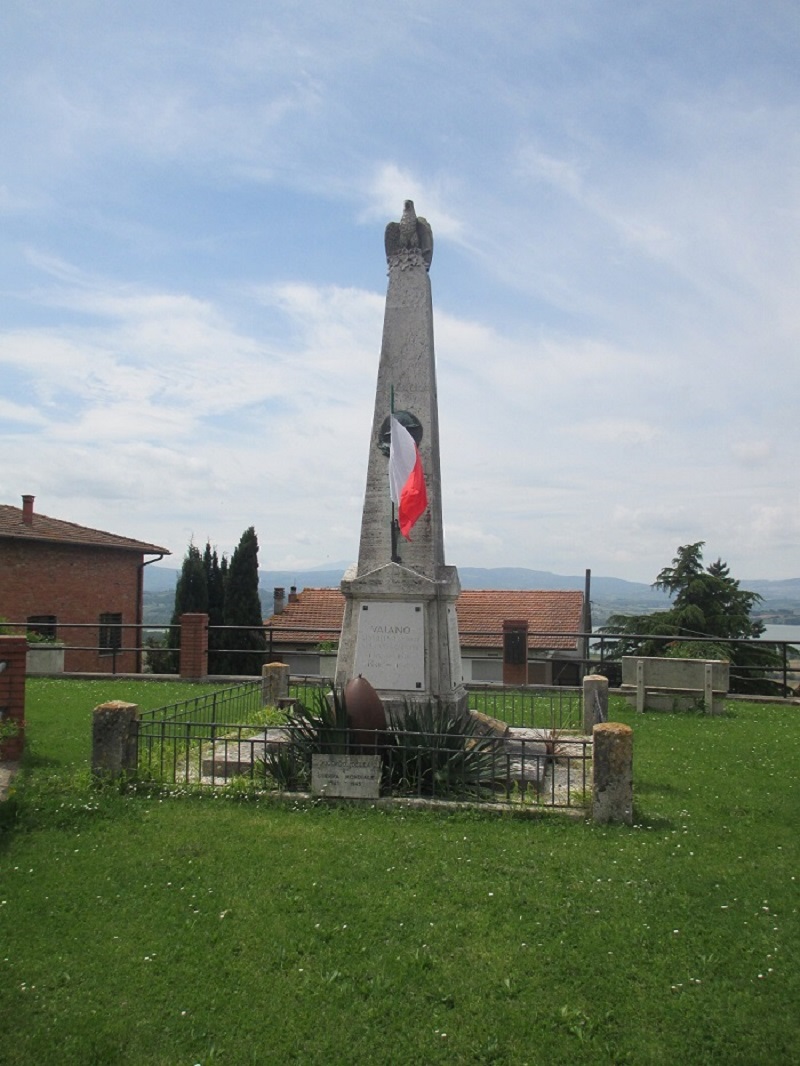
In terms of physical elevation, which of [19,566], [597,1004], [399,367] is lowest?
[597,1004]

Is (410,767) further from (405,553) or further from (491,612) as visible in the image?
(491,612)

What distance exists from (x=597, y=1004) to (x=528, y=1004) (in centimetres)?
30

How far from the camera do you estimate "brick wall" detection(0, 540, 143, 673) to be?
73.9 ft

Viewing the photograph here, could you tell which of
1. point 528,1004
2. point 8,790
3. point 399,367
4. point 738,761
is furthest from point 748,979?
point 399,367

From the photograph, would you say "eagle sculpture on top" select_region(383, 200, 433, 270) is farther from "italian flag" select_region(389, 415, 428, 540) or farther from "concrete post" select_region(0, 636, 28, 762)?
"concrete post" select_region(0, 636, 28, 762)

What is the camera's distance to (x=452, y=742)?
7.34 m

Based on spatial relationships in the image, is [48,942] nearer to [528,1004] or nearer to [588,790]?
[528,1004]

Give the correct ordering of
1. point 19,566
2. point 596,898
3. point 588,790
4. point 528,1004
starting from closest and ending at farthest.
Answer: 1. point 528,1004
2. point 596,898
3. point 588,790
4. point 19,566

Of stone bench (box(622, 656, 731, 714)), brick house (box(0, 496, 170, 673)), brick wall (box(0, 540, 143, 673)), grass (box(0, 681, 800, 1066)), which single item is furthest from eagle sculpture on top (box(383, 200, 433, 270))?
brick wall (box(0, 540, 143, 673))

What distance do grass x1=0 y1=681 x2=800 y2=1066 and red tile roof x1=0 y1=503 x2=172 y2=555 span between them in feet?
58.3

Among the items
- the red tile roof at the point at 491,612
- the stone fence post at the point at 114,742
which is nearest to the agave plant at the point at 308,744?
the stone fence post at the point at 114,742

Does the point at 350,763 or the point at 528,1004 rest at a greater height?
the point at 350,763

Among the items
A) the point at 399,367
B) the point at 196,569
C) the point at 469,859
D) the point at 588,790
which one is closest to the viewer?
the point at 469,859

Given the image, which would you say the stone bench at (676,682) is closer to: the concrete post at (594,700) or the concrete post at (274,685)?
the concrete post at (594,700)
